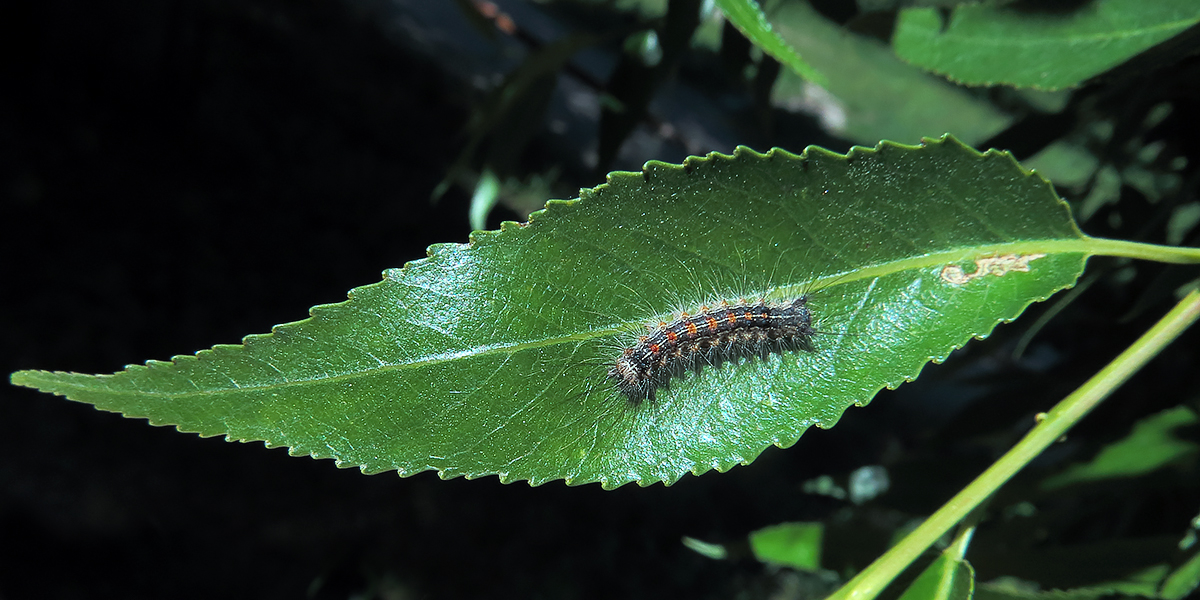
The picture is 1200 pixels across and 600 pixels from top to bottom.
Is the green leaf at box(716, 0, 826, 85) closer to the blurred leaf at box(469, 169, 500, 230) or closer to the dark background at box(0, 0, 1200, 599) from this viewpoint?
the blurred leaf at box(469, 169, 500, 230)

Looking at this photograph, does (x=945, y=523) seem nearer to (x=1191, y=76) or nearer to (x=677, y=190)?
(x=677, y=190)

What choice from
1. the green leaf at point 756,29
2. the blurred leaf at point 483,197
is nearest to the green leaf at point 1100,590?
the green leaf at point 756,29

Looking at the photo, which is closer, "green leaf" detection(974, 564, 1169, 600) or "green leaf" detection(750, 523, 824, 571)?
"green leaf" detection(974, 564, 1169, 600)

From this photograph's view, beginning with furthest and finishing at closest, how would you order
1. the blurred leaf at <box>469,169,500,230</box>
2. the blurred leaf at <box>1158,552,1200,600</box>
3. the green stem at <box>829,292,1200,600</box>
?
the blurred leaf at <box>469,169,500,230</box> → the blurred leaf at <box>1158,552,1200,600</box> → the green stem at <box>829,292,1200,600</box>

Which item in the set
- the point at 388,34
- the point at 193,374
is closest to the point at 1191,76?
the point at 193,374

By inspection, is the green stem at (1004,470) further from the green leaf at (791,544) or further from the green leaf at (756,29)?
the green leaf at (791,544)

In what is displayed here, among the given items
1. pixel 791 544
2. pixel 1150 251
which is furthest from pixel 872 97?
pixel 1150 251

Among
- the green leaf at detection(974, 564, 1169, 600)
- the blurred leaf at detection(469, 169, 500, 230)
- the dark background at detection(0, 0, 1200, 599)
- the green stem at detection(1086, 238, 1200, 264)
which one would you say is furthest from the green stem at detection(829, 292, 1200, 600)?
the dark background at detection(0, 0, 1200, 599)

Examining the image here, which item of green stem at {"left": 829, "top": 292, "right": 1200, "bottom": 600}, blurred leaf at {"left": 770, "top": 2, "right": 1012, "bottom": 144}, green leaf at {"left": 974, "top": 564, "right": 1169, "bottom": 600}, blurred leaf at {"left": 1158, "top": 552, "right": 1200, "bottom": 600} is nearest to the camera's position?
green stem at {"left": 829, "top": 292, "right": 1200, "bottom": 600}
